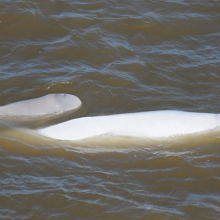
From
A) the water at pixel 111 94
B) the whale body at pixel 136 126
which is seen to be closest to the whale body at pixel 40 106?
the water at pixel 111 94

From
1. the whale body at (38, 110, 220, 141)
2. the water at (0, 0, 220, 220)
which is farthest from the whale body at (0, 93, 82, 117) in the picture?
the whale body at (38, 110, 220, 141)

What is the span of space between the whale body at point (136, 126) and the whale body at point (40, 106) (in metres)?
0.55

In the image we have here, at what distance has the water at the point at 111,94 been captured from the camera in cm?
621

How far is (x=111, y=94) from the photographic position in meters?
9.11

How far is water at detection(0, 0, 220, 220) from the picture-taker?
621 centimetres

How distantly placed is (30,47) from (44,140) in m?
3.52

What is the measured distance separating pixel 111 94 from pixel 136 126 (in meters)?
1.70

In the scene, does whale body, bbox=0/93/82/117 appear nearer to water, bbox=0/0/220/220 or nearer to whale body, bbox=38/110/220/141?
water, bbox=0/0/220/220

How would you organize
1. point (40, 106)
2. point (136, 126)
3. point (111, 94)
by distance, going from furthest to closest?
1. point (111, 94)
2. point (40, 106)
3. point (136, 126)

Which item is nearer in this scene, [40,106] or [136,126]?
[136,126]

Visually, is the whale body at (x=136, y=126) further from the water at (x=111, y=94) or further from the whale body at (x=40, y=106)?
the whale body at (x=40, y=106)

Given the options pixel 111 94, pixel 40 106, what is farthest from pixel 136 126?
pixel 40 106

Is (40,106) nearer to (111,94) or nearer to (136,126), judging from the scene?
(111,94)

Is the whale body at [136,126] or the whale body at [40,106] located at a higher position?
the whale body at [40,106]
